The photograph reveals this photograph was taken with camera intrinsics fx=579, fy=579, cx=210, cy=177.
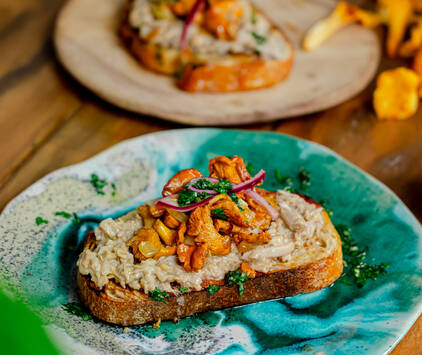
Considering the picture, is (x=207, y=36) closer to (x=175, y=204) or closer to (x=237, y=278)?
(x=175, y=204)

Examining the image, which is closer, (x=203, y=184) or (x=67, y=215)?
(x=203, y=184)

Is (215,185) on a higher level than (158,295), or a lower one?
higher

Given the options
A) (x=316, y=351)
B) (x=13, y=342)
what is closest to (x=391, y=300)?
(x=316, y=351)

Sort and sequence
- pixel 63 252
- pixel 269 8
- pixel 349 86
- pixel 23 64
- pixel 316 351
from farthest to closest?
pixel 269 8 < pixel 23 64 < pixel 349 86 < pixel 63 252 < pixel 316 351

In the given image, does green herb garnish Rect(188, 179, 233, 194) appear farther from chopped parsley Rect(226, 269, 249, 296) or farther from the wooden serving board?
the wooden serving board

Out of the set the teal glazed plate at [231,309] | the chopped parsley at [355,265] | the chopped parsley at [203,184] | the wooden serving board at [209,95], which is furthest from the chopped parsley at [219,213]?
the wooden serving board at [209,95]

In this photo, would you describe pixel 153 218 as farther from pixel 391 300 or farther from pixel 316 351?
pixel 391 300

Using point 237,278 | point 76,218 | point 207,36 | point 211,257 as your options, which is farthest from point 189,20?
point 237,278

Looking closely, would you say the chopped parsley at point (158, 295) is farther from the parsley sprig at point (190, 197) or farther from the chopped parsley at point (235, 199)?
the chopped parsley at point (235, 199)
